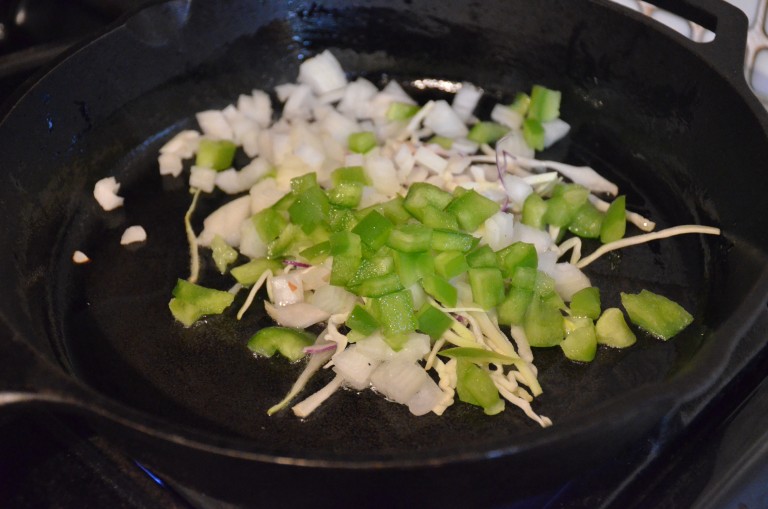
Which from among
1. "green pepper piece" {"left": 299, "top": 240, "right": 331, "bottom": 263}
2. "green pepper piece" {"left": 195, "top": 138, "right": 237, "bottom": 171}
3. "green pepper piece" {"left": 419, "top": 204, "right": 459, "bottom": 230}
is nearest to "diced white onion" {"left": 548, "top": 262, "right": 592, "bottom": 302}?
"green pepper piece" {"left": 419, "top": 204, "right": 459, "bottom": 230}

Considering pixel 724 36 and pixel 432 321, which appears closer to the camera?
pixel 432 321

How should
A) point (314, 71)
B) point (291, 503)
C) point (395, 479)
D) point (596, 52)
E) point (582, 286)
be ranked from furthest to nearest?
1. point (314, 71)
2. point (596, 52)
3. point (582, 286)
4. point (291, 503)
5. point (395, 479)

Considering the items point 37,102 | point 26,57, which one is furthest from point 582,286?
point 26,57

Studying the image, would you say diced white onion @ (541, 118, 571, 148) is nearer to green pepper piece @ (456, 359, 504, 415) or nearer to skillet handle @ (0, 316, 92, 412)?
green pepper piece @ (456, 359, 504, 415)

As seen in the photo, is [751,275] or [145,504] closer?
[145,504]

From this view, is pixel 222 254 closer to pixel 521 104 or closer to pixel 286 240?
pixel 286 240

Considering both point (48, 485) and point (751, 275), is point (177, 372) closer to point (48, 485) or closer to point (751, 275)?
point (48, 485)

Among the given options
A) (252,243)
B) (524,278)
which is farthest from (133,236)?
(524,278)

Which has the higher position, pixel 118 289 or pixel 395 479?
pixel 395 479
